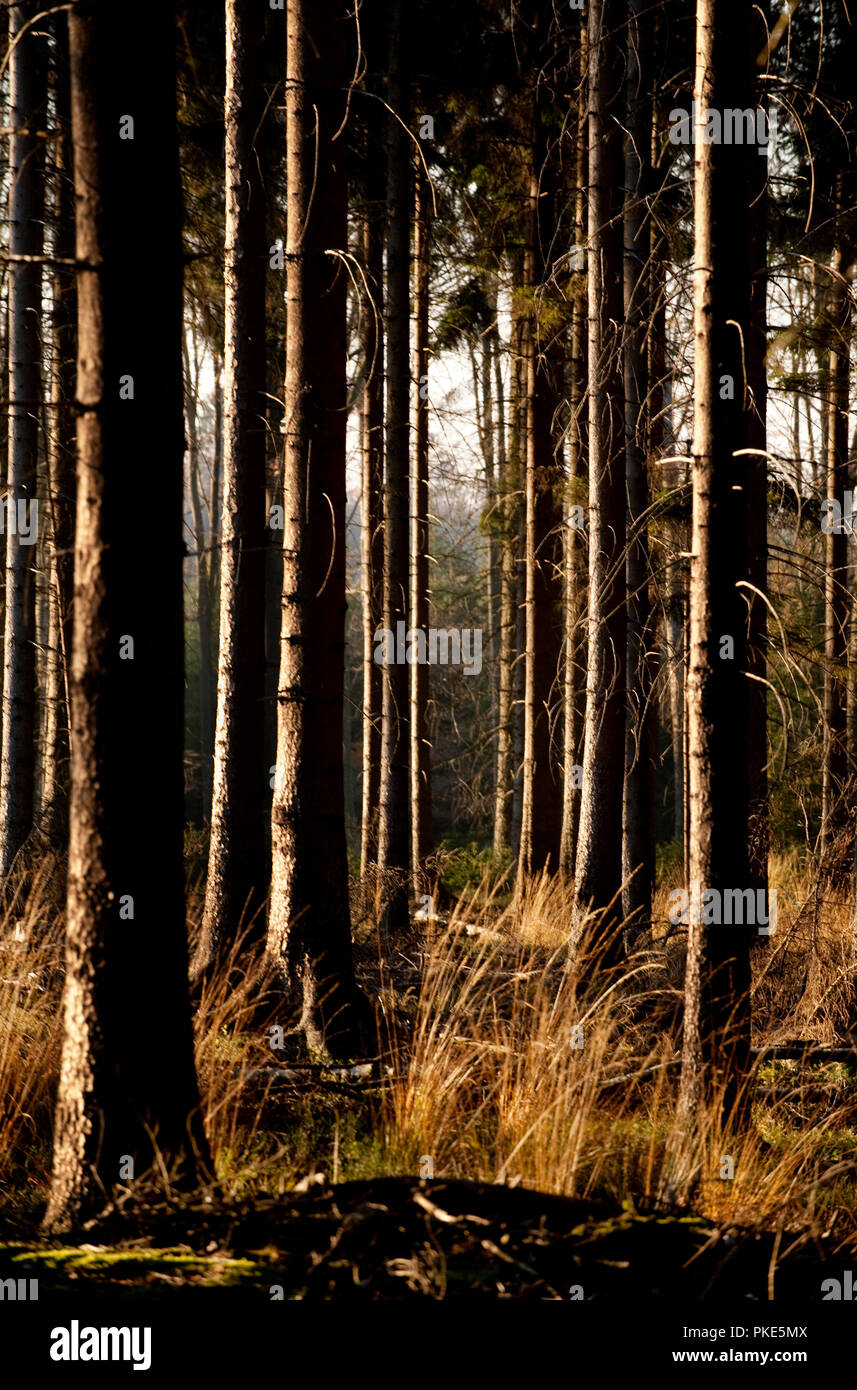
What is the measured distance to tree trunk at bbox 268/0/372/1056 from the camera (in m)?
5.44

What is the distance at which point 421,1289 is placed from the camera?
238 cm

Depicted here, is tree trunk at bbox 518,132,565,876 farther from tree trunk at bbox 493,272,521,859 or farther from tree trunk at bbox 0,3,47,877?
tree trunk at bbox 0,3,47,877

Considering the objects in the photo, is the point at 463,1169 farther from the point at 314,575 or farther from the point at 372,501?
the point at 372,501

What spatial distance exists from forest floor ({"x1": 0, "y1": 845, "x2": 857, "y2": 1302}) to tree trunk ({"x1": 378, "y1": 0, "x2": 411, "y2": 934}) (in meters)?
3.58

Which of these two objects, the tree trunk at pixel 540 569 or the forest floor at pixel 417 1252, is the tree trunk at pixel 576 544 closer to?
the tree trunk at pixel 540 569

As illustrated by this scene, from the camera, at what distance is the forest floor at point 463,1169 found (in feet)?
8.16

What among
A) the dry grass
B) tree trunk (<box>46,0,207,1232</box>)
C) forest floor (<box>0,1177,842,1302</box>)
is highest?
tree trunk (<box>46,0,207,1232</box>)

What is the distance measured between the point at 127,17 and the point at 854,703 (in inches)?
500

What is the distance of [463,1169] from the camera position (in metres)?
3.71

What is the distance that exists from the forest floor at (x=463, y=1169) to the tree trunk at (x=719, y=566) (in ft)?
1.28

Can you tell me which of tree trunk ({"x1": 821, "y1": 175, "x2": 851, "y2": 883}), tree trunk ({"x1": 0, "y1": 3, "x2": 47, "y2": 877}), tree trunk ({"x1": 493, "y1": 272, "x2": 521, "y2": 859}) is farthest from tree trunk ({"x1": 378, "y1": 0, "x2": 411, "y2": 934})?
tree trunk ({"x1": 493, "y1": 272, "x2": 521, "y2": 859})

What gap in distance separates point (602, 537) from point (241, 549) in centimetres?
286

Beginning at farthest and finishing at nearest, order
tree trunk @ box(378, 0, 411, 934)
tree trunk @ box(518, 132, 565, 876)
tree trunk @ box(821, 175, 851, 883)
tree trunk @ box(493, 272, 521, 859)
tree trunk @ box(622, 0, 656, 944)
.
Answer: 1. tree trunk @ box(493, 272, 521, 859)
2. tree trunk @ box(518, 132, 565, 876)
3. tree trunk @ box(378, 0, 411, 934)
4. tree trunk @ box(821, 175, 851, 883)
5. tree trunk @ box(622, 0, 656, 944)
